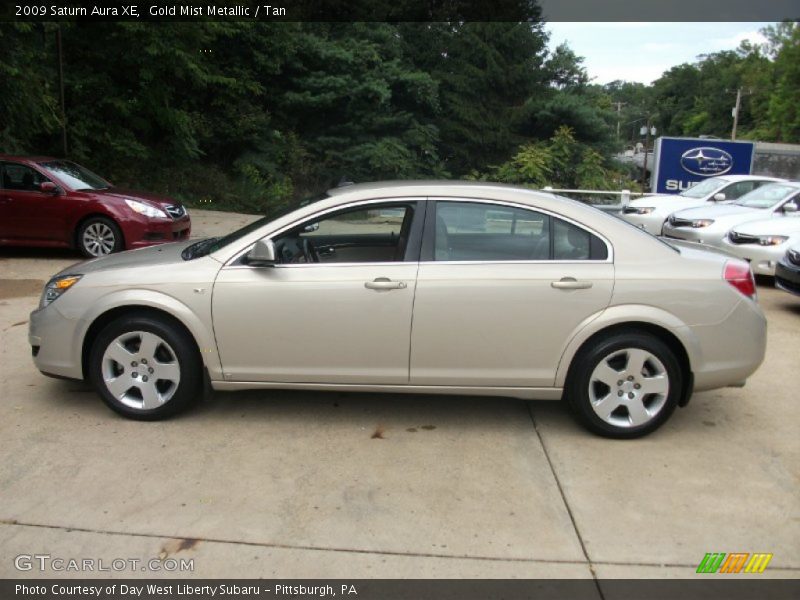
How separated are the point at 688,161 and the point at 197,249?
63.0 feet

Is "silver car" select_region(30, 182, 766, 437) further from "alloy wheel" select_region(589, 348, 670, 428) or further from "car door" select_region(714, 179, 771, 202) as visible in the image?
"car door" select_region(714, 179, 771, 202)

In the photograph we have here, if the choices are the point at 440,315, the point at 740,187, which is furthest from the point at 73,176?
the point at 740,187

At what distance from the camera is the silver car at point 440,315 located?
4.34 meters

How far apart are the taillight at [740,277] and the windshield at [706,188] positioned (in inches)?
419

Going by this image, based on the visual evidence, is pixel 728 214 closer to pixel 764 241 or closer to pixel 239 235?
pixel 764 241

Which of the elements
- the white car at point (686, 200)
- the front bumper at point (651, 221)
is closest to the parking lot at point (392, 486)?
the front bumper at point (651, 221)

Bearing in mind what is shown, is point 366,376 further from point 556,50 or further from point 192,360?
point 556,50

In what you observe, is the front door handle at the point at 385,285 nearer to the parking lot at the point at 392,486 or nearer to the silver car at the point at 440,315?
the silver car at the point at 440,315

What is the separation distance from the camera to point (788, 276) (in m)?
8.05

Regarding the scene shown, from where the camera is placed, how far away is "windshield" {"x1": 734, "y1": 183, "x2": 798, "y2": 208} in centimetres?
1180

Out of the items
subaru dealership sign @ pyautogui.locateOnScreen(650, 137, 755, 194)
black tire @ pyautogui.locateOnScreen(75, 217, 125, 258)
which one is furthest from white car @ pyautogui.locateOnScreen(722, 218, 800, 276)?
subaru dealership sign @ pyautogui.locateOnScreen(650, 137, 755, 194)
